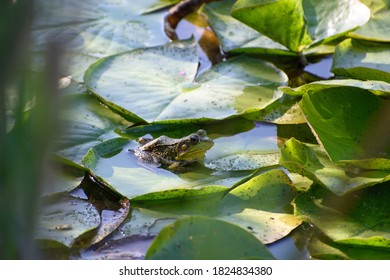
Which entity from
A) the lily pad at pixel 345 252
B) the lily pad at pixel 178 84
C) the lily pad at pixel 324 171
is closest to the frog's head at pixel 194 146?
the lily pad at pixel 178 84

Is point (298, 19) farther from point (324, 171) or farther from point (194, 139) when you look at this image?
point (324, 171)

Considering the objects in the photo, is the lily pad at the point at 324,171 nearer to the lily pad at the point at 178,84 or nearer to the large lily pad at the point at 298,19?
the lily pad at the point at 178,84

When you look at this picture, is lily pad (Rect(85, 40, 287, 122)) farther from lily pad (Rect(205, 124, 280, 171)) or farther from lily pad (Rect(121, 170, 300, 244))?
lily pad (Rect(121, 170, 300, 244))

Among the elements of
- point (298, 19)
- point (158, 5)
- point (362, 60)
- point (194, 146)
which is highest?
point (298, 19)

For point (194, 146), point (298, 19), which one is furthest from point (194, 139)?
point (298, 19)

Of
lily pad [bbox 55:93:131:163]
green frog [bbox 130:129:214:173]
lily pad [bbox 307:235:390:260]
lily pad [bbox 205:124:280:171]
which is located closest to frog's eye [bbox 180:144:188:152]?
green frog [bbox 130:129:214:173]

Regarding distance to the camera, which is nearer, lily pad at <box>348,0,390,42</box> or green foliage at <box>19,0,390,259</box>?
green foliage at <box>19,0,390,259</box>
